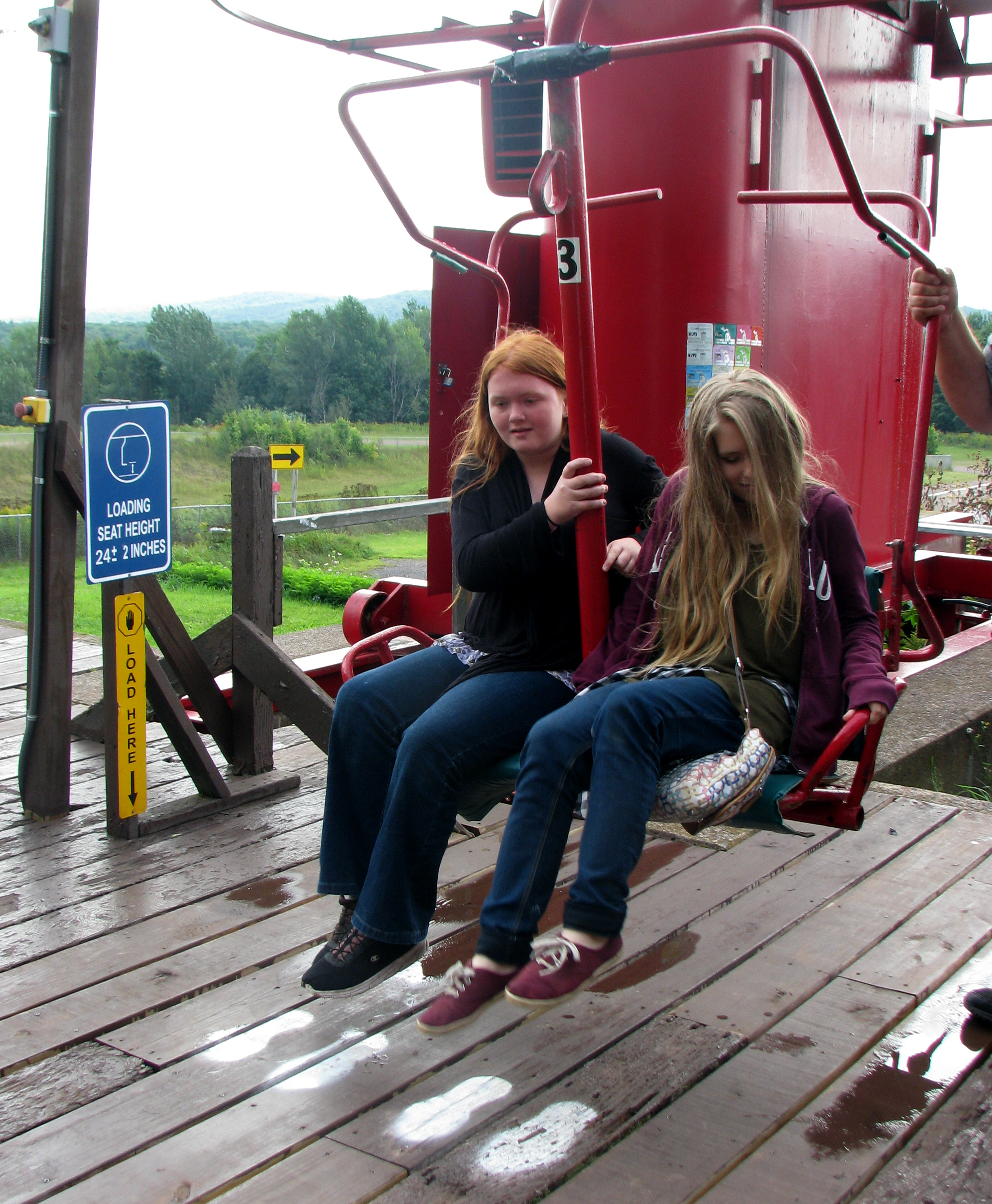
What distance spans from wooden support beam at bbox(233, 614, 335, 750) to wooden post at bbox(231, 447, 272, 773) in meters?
0.05

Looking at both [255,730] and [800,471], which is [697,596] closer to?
[800,471]

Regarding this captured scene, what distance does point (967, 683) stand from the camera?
498cm

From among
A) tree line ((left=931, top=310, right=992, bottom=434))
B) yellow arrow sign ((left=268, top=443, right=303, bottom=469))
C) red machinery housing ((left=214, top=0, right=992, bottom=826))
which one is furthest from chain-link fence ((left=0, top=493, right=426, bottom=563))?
tree line ((left=931, top=310, right=992, bottom=434))

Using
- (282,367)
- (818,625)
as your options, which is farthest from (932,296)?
(282,367)

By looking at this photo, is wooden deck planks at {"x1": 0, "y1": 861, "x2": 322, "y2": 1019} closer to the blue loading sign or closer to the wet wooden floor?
the wet wooden floor

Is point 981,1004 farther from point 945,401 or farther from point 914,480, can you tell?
point 945,401

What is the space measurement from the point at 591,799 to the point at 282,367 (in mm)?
6235

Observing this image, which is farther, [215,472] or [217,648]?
[215,472]

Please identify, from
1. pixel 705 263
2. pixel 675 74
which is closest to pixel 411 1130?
pixel 705 263

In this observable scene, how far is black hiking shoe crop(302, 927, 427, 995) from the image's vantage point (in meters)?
2.20

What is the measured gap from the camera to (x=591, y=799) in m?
1.96

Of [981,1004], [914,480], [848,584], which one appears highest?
[914,480]

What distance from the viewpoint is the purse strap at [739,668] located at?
2.14 m

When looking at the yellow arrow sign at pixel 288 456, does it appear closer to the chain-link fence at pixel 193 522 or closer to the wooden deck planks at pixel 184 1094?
the chain-link fence at pixel 193 522
